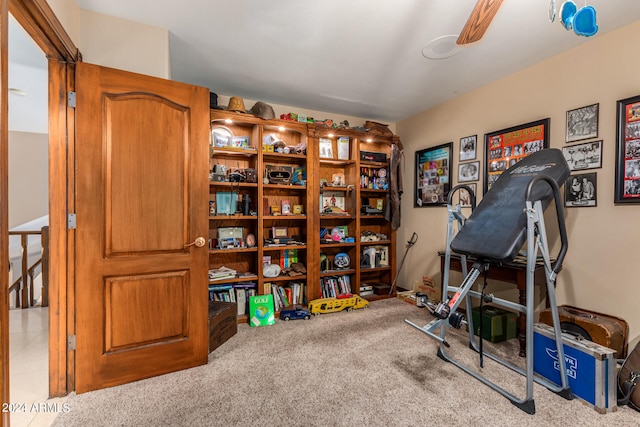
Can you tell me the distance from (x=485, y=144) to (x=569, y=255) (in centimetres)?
138

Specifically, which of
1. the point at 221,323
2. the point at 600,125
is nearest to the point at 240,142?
the point at 221,323

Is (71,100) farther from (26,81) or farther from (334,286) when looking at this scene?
(334,286)

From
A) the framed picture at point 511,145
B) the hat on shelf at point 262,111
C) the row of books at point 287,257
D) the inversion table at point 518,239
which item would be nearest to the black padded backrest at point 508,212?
the inversion table at point 518,239

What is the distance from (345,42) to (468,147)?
1.97 m

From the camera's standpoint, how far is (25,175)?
480cm

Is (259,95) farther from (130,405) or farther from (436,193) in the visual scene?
(130,405)

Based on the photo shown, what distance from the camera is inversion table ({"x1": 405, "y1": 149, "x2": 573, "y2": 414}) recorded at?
170cm

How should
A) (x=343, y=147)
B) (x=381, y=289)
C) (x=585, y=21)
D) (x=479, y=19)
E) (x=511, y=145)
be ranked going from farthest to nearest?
(x=381, y=289), (x=343, y=147), (x=511, y=145), (x=479, y=19), (x=585, y=21)

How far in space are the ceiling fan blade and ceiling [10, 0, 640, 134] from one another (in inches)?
23.1

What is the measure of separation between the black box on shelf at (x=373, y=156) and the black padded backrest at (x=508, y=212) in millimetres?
2011

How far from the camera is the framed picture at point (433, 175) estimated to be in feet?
11.8

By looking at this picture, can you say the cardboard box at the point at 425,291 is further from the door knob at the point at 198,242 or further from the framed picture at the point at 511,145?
the door knob at the point at 198,242

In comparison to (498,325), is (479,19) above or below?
above

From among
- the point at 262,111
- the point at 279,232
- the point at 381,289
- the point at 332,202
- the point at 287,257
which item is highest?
the point at 262,111
